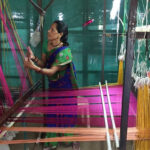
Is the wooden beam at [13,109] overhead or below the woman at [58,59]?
below

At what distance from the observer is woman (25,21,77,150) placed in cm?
164

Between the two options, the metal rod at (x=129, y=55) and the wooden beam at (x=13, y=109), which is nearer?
the metal rod at (x=129, y=55)

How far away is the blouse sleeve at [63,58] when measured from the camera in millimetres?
1638

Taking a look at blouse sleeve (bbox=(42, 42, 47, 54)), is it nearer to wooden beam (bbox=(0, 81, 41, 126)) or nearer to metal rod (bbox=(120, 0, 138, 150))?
wooden beam (bbox=(0, 81, 41, 126))

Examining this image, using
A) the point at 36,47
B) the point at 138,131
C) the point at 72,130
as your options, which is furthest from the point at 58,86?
the point at 138,131

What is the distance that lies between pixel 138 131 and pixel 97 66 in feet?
4.75

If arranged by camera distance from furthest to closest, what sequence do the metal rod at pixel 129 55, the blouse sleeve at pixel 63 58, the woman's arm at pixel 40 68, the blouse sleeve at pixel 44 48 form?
the blouse sleeve at pixel 44 48 < the blouse sleeve at pixel 63 58 < the woman's arm at pixel 40 68 < the metal rod at pixel 129 55

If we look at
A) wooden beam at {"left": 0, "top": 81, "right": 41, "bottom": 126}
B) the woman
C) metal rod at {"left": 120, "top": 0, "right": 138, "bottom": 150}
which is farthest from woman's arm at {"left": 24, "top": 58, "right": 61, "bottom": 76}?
metal rod at {"left": 120, "top": 0, "right": 138, "bottom": 150}

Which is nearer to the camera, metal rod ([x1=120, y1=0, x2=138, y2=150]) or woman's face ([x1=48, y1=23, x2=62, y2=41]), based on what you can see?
metal rod ([x1=120, y1=0, x2=138, y2=150])

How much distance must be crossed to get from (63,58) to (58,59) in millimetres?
44

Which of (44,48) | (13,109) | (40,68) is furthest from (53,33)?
(13,109)

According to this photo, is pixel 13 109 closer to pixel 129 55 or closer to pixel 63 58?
pixel 63 58

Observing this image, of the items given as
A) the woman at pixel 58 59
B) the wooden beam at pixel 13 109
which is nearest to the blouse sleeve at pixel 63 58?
the woman at pixel 58 59

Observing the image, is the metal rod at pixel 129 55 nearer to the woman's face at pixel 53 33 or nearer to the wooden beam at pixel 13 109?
the wooden beam at pixel 13 109
